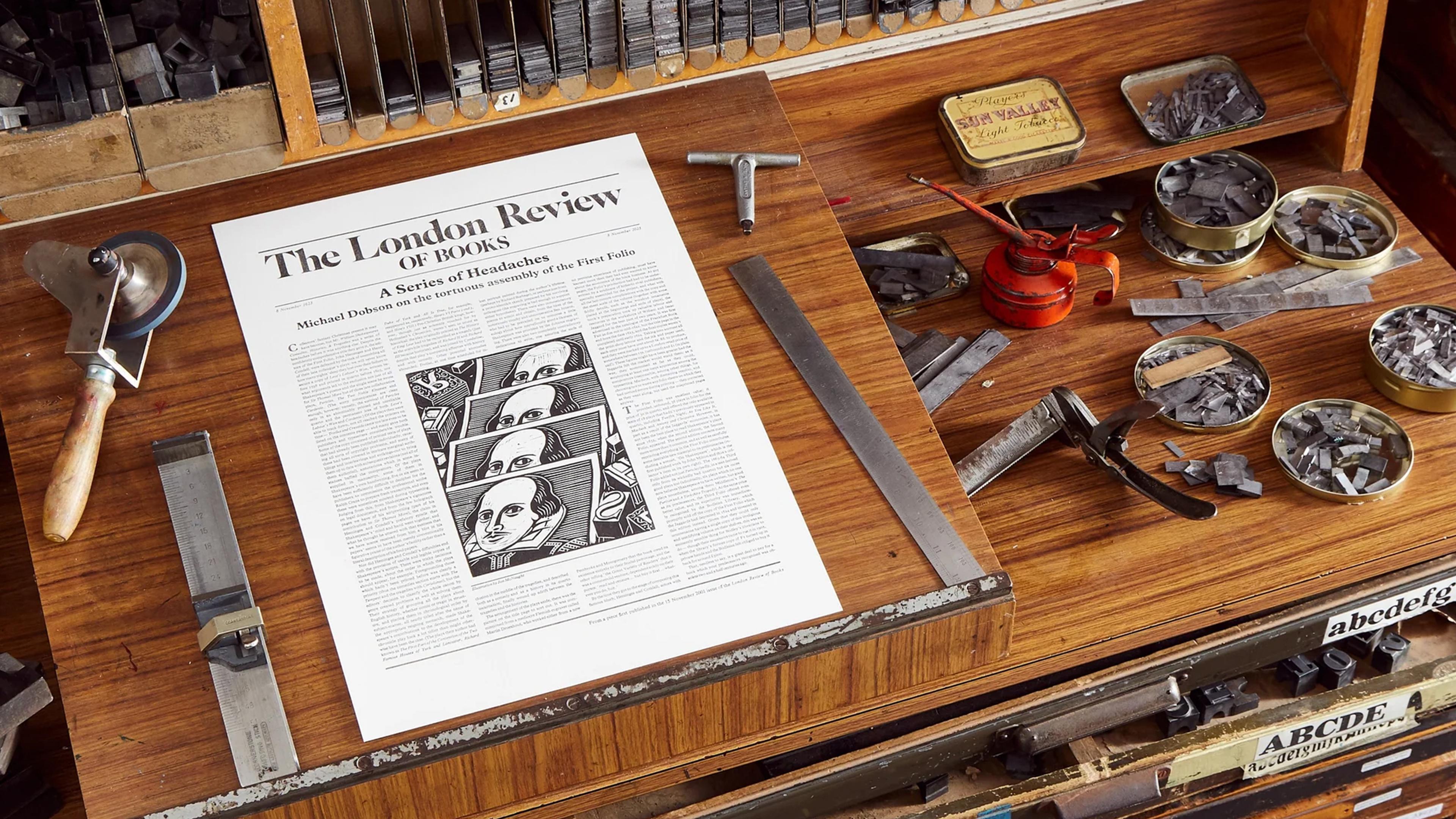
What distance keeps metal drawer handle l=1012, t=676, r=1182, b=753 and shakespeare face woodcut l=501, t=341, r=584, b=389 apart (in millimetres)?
854

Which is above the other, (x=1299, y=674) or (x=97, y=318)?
(x=97, y=318)

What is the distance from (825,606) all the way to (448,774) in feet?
1.59

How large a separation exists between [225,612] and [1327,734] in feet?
5.38

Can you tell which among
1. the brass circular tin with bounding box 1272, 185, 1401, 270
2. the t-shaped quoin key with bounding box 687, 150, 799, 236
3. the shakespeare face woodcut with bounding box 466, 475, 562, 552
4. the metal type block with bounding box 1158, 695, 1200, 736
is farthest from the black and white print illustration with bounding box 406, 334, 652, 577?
the brass circular tin with bounding box 1272, 185, 1401, 270

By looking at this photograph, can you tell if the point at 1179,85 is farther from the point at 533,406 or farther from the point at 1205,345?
the point at 533,406

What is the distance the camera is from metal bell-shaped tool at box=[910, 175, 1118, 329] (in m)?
2.25

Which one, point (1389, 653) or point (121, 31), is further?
point (1389, 653)

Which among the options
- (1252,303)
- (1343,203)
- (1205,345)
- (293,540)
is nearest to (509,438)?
(293,540)

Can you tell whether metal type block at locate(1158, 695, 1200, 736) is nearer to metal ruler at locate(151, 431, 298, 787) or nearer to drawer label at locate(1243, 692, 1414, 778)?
drawer label at locate(1243, 692, 1414, 778)

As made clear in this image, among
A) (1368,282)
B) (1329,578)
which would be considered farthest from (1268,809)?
(1368,282)

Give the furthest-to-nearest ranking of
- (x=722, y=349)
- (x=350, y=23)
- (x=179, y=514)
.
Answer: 1. (x=350, y=23)
2. (x=722, y=349)
3. (x=179, y=514)

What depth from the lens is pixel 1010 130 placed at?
2365mm

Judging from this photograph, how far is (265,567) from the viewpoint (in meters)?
1.67

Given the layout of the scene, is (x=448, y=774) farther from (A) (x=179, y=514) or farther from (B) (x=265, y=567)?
(A) (x=179, y=514)
